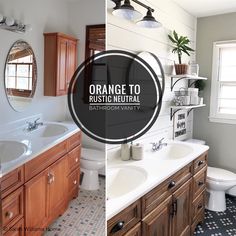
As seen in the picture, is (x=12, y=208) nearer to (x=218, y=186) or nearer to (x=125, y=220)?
(x=125, y=220)

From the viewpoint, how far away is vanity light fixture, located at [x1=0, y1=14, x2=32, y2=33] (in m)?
0.51

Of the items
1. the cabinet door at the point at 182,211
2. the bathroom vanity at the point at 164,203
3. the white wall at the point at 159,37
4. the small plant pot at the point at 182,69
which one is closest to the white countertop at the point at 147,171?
the bathroom vanity at the point at 164,203

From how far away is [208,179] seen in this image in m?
2.78

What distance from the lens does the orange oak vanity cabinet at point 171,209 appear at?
1313 millimetres

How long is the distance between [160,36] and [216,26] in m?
1.22

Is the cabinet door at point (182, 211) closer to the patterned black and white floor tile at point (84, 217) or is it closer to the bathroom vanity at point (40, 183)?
the patterned black and white floor tile at point (84, 217)

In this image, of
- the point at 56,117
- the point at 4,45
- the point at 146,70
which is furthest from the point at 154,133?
the point at 4,45

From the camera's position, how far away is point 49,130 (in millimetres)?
627

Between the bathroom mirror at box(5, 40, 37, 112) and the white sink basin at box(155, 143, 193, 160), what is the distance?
1.85 meters

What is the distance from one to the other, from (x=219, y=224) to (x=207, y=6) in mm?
2410

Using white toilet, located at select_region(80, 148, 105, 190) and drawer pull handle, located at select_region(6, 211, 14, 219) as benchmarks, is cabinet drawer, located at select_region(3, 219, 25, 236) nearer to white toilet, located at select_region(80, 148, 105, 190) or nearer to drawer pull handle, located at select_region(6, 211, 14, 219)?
drawer pull handle, located at select_region(6, 211, 14, 219)

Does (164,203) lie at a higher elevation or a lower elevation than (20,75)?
lower

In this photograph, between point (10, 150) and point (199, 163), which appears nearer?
point (10, 150)

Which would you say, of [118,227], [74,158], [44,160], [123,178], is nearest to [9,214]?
[44,160]
